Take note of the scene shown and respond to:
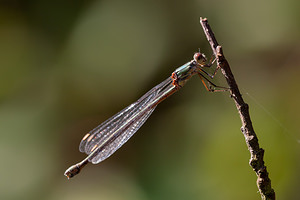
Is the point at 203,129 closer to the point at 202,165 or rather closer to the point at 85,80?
the point at 202,165

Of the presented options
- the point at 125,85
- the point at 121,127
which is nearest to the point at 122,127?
the point at 121,127

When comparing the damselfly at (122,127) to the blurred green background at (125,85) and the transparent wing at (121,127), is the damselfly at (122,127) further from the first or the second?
the blurred green background at (125,85)

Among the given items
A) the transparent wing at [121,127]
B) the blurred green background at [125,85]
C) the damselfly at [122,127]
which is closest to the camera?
the damselfly at [122,127]

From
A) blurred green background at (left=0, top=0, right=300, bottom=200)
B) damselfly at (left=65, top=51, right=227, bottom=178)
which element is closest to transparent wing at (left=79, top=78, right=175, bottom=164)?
damselfly at (left=65, top=51, right=227, bottom=178)

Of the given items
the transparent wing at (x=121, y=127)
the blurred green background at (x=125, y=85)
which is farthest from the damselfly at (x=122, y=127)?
the blurred green background at (x=125, y=85)

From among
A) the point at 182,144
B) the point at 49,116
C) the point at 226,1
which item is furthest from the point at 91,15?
the point at 182,144

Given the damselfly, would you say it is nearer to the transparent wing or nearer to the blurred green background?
the transparent wing

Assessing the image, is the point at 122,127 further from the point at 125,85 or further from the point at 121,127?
the point at 125,85
